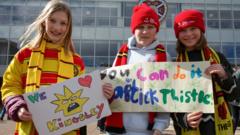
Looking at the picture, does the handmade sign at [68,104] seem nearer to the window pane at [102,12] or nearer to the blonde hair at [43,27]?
the blonde hair at [43,27]

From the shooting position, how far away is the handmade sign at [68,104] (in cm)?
277

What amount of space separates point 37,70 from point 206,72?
1485mm

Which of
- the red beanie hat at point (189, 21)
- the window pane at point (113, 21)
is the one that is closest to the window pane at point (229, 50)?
the window pane at point (113, 21)

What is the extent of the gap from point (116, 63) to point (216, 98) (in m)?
1.01

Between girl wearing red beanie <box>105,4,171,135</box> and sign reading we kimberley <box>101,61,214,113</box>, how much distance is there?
64 millimetres

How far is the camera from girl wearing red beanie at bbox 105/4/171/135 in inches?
117

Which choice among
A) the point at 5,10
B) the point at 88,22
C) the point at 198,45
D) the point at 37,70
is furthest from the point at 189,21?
the point at 5,10

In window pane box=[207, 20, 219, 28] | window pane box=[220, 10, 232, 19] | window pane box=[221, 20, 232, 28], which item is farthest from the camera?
window pane box=[220, 10, 232, 19]

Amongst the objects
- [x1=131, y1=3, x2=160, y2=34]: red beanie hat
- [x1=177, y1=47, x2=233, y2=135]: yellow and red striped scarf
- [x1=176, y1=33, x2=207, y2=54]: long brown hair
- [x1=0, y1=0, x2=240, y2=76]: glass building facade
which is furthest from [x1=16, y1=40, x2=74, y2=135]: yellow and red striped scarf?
[x1=0, y1=0, x2=240, y2=76]: glass building facade

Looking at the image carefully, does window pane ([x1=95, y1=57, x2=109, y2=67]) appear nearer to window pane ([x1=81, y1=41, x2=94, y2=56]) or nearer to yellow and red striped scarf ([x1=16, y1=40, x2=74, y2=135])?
window pane ([x1=81, y1=41, x2=94, y2=56])

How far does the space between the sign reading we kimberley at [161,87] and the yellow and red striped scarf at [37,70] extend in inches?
16.9

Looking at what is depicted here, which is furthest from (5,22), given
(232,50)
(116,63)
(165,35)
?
(116,63)

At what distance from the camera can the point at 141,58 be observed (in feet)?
10.4

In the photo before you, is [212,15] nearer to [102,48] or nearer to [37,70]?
[102,48]
